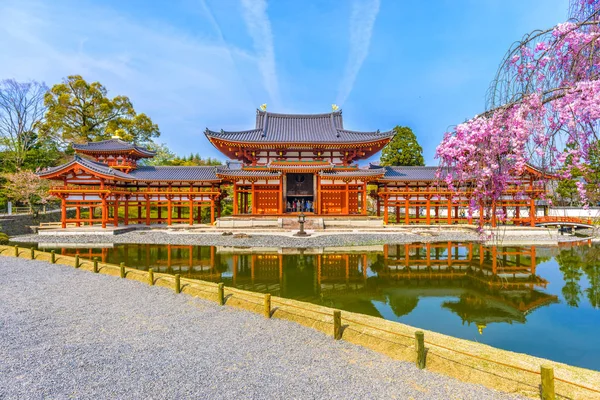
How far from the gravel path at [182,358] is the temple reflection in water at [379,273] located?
261 centimetres

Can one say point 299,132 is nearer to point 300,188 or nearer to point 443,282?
point 300,188

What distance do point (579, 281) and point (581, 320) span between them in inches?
171

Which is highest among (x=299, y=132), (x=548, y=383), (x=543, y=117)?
(x=299, y=132)

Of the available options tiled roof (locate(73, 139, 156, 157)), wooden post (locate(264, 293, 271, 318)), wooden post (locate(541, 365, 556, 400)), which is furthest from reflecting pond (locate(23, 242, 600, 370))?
tiled roof (locate(73, 139, 156, 157))

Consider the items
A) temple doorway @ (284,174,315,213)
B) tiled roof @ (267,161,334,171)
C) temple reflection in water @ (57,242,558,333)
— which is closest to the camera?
temple reflection in water @ (57,242,558,333)

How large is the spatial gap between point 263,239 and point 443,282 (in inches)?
410

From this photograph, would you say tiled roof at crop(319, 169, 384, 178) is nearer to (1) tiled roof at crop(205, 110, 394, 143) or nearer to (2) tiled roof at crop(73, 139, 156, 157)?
(1) tiled roof at crop(205, 110, 394, 143)

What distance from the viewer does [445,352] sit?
4059 mm

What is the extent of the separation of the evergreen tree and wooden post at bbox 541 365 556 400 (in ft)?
113

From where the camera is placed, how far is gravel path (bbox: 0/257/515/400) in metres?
3.58

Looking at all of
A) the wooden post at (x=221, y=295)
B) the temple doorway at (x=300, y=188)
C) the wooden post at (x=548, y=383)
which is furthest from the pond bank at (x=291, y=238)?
the wooden post at (x=548, y=383)

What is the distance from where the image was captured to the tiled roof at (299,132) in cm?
2341

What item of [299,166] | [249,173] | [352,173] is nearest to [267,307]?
[299,166]

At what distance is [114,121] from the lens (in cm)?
3725
